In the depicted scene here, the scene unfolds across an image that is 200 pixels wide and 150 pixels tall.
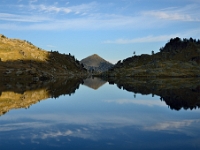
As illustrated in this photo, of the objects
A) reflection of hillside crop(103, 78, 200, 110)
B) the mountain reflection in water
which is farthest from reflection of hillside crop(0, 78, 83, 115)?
reflection of hillside crop(103, 78, 200, 110)

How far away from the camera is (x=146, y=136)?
33.3 meters

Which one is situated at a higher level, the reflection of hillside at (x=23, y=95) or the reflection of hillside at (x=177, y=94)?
the reflection of hillside at (x=177, y=94)

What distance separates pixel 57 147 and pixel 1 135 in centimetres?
1070

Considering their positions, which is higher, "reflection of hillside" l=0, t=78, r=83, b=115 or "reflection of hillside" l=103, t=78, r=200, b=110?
"reflection of hillside" l=103, t=78, r=200, b=110

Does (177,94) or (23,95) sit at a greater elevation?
(177,94)

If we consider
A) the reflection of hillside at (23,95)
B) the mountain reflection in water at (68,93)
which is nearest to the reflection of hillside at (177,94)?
the mountain reflection in water at (68,93)

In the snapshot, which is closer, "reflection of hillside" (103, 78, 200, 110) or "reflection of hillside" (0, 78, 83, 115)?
"reflection of hillside" (103, 78, 200, 110)

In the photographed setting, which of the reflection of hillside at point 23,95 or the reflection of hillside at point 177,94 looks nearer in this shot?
the reflection of hillside at point 177,94

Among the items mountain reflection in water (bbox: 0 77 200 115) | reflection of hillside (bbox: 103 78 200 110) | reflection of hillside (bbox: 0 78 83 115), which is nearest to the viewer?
reflection of hillside (bbox: 103 78 200 110)

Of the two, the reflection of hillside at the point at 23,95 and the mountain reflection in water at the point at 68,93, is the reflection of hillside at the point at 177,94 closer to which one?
the mountain reflection in water at the point at 68,93

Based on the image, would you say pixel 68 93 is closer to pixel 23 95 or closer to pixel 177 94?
pixel 23 95

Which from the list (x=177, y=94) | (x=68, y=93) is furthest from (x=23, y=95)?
(x=177, y=94)

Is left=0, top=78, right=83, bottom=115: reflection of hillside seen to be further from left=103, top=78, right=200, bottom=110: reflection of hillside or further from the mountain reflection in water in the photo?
left=103, top=78, right=200, bottom=110: reflection of hillside

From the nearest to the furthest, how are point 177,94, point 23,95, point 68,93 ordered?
point 177,94
point 23,95
point 68,93
